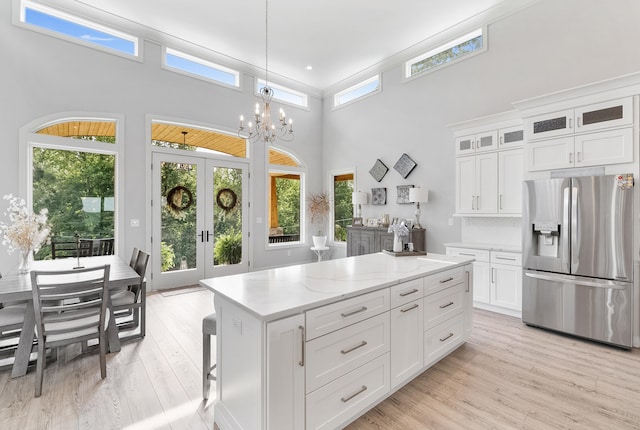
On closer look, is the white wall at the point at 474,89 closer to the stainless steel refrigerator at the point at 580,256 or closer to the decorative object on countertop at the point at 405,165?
the decorative object on countertop at the point at 405,165

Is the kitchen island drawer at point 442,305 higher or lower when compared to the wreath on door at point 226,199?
lower

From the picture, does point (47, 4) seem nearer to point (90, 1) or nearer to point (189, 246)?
point (90, 1)

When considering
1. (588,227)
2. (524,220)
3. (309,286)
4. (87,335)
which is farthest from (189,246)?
(588,227)

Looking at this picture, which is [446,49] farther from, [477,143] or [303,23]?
[303,23]

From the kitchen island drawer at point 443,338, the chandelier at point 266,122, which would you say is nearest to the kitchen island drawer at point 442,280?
the kitchen island drawer at point 443,338

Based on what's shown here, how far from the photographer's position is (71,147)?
447 cm

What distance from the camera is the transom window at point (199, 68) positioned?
5.35 metres

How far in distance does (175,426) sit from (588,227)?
4.22m

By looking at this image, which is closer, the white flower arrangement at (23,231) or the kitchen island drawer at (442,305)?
the kitchen island drawer at (442,305)


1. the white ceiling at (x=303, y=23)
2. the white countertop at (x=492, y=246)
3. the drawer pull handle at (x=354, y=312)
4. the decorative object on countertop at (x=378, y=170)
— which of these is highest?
the white ceiling at (x=303, y=23)

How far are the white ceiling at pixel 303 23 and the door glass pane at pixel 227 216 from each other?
2394mm

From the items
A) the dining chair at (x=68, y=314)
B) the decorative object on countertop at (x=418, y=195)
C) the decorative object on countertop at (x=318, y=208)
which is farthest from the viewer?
the decorative object on countertop at (x=318, y=208)

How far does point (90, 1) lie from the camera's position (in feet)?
14.1

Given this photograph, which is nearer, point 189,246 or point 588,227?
point 588,227
